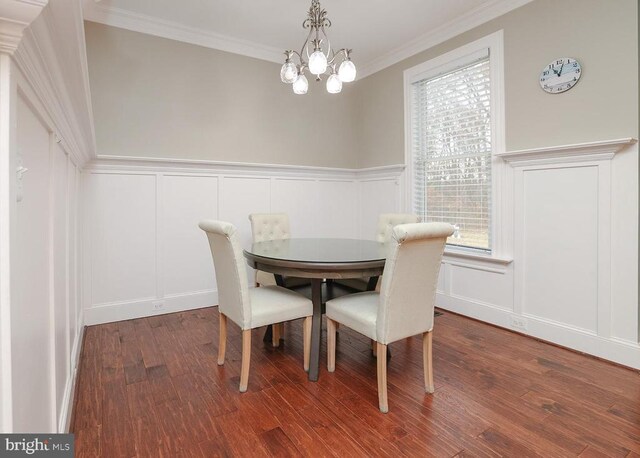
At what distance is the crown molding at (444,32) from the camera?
2.96 meters

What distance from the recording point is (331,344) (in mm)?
2201

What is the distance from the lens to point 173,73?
3.42 m

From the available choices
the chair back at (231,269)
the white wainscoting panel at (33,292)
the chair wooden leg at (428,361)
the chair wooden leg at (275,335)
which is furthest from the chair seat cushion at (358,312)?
the white wainscoting panel at (33,292)

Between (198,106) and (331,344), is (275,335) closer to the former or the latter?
(331,344)

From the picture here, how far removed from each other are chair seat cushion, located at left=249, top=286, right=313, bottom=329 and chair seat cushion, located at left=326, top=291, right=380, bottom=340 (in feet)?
0.58

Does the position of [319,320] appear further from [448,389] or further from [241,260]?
[448,389]

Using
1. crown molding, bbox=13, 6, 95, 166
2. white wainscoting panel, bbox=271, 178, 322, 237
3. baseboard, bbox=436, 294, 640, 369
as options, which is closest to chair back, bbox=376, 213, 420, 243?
baseboard, bbox=436, 294, 640, 369

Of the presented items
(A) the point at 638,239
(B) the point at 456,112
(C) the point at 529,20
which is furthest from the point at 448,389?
(C) the point at 529,20

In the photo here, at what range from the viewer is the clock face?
2.51m

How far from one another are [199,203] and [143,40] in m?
1.62

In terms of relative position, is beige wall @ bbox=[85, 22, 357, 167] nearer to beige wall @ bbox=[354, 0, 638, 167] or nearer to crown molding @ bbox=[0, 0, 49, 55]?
beige wall @ bbox=[354, 0, 638, 167]

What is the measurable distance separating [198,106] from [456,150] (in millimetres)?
2697

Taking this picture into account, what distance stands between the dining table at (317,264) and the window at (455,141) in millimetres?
1278

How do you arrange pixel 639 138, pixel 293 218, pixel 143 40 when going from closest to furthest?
pixel 639 138, pixel 143 40, pixel 293 218
